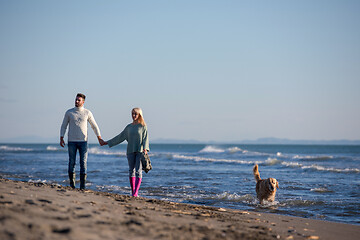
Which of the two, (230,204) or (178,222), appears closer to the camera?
(178,222)

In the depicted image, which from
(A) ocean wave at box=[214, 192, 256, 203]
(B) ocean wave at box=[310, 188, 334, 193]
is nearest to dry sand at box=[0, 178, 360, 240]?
(A) ocean wave at box=[214, 192, 256, 203]

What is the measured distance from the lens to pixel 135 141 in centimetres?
737

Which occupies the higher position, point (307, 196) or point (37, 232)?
point (37, 232)

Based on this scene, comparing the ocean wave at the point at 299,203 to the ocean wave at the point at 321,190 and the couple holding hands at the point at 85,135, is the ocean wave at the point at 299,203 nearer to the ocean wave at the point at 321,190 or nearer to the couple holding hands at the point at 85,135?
the ocean wave at the point at 321,190

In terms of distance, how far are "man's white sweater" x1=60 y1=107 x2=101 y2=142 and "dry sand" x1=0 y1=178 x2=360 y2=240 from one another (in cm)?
202

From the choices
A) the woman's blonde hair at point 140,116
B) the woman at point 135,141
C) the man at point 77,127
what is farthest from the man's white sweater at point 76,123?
the woman's blonde hair at point 140,116

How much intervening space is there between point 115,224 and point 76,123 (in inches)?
151

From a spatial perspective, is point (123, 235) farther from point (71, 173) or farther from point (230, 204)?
point (230, 204)

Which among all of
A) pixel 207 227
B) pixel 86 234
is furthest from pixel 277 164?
pixel 86 234

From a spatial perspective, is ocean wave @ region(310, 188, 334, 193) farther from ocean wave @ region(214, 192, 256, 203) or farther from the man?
the man

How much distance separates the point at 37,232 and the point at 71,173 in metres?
4.32

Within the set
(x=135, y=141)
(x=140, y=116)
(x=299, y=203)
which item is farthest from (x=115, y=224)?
(x=299, y=203)

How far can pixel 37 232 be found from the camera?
3.32 m

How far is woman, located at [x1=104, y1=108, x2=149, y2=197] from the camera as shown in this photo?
24.1ft
